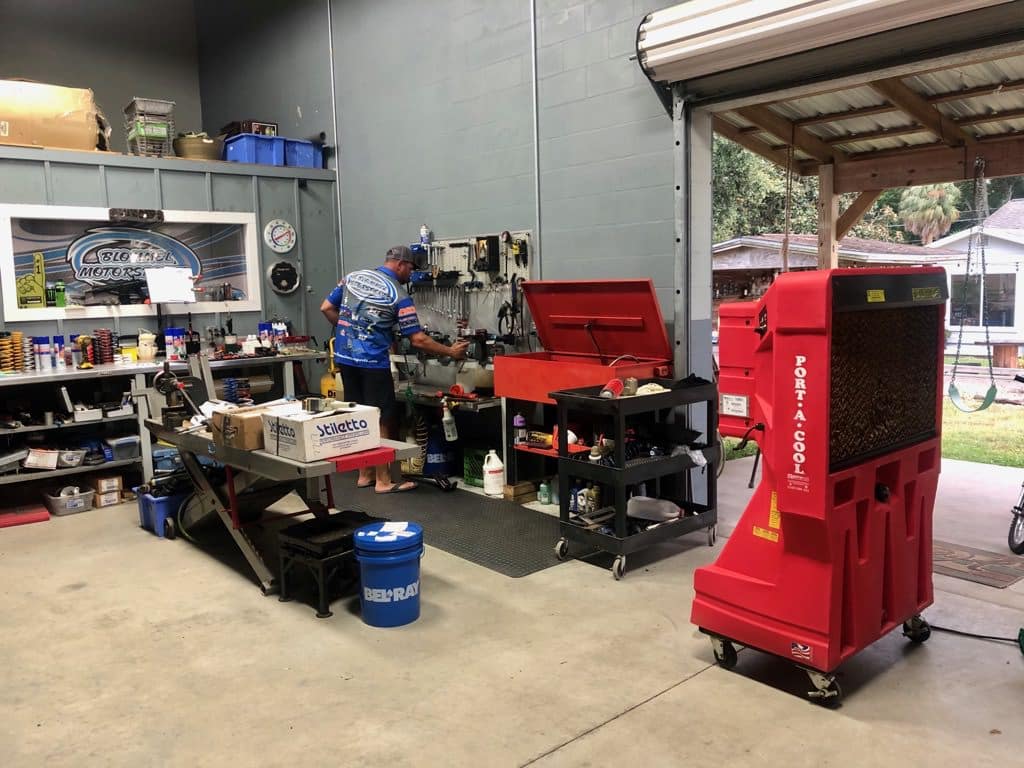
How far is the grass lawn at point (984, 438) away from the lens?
21.5ft

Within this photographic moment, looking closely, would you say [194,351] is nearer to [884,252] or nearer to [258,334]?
[258,334]

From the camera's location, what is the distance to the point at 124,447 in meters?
5.23

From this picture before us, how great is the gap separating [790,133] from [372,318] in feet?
11.2

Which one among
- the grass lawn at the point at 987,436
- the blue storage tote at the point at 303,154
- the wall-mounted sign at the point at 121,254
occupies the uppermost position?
the blue storage tote at the point at 303,154

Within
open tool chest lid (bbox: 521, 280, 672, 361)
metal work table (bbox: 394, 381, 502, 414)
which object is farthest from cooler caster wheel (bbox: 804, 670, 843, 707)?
metal work table (bbox: 394, 381, 502, 414)

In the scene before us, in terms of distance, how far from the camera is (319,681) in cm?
277

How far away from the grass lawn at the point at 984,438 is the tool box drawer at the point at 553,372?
1.90 meters

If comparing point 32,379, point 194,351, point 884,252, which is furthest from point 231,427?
point 884,252

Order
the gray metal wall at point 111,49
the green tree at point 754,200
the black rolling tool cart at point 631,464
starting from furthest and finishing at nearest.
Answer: the green tree at point 754,200 → the gray metal wall at point 111,49 → the black rolling tool cart at point 631,464

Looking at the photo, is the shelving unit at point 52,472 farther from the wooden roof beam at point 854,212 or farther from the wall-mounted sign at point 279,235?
the wooden roof beam at point 854,212

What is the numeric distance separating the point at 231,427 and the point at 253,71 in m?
5.54

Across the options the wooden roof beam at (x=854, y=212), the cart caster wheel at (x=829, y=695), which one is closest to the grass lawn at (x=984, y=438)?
the wooden roof beam at (x=854, y=212)

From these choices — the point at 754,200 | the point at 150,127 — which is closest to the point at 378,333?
the point at 150,127

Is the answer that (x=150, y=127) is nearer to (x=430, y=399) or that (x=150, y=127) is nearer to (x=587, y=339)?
(x=430, y=399)
